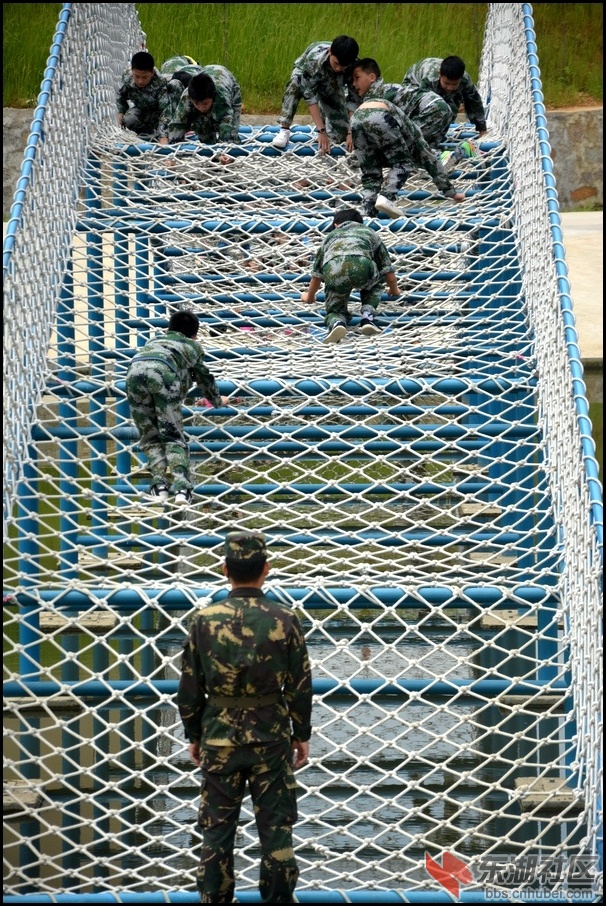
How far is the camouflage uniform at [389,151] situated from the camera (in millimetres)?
6324

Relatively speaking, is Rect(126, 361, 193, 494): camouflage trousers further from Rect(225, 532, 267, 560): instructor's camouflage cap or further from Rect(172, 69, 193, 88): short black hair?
Rect(172, 69, 193, 88): short black hair

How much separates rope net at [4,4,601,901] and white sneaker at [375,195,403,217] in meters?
0.08

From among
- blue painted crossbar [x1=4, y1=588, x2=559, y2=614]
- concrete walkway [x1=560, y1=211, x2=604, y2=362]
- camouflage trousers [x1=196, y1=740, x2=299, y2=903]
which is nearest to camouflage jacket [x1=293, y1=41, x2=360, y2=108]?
concrete walkway [x1=560, y1=211, x2=604, y2=362]

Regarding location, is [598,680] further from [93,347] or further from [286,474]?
[286,474]

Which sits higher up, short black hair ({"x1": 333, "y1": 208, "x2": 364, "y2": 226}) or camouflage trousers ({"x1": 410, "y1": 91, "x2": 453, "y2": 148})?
camouflage trousers ({"x1": 410, "y1": 91, "x2": 453, "y2": 148})

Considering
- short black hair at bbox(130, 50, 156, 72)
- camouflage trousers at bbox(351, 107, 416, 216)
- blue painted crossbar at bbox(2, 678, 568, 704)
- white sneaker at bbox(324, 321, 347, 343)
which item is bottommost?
blue painted crossbar at bbox(2, 678, 568, 704)

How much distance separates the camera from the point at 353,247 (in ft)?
18.6

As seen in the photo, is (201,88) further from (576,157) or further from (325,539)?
(576,157)

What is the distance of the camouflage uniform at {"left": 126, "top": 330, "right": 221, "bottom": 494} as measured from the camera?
4844 mm

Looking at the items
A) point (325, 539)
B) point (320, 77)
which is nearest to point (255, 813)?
point (325, 539)

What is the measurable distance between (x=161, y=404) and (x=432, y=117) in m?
2.57

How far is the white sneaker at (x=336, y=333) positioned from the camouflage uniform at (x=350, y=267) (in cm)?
3

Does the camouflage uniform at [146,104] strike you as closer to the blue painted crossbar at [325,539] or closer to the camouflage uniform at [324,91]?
the camouflage uniform at [324,91]

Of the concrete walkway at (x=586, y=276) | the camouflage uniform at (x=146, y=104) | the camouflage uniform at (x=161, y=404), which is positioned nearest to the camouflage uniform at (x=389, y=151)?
the camouflage uniform at (x=146, y=104)
